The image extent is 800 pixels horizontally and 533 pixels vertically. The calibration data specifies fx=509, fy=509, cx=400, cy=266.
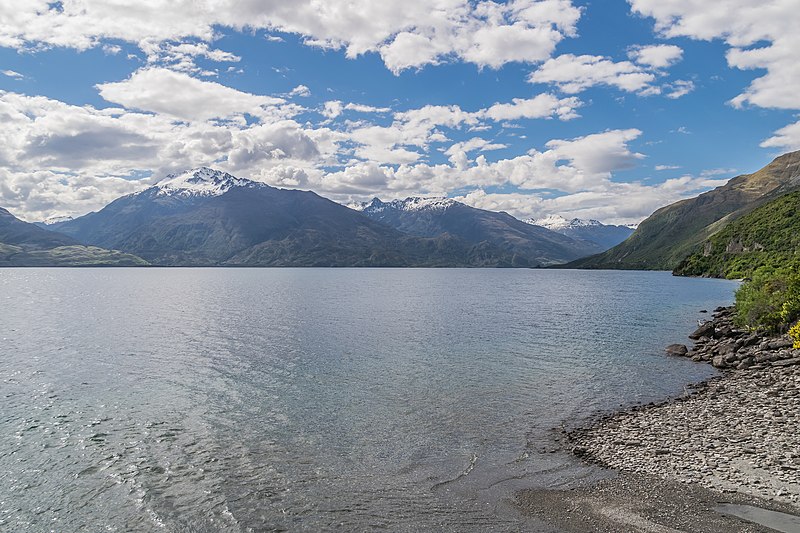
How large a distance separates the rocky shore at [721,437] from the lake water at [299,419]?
10.0ft

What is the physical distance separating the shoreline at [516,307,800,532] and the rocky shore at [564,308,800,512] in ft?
0.15

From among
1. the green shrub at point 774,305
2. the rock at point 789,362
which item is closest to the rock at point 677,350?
the green shrub at point 774,305

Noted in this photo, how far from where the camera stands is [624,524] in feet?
67.6

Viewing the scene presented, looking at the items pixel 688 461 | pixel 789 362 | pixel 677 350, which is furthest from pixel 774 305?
pixel 688 461

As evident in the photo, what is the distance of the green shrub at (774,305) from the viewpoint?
6025 cm

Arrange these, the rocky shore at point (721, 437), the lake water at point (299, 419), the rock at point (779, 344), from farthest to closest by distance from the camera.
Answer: the rock at point (779, 344), the lake water at point (299, 419), the rocky shore at point (721, 437)

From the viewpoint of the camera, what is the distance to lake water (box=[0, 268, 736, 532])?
929 inches

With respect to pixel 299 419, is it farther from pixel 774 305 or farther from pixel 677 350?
pixel 774 305

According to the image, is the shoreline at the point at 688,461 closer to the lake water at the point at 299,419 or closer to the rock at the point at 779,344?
the lake water at the point at 299,419

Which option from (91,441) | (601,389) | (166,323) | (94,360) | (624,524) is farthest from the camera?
(166,323)

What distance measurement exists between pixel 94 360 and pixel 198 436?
1310 inches

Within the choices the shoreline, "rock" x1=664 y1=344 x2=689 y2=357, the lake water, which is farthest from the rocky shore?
"rock" x1=664 y1=344 x2=689 y2=357

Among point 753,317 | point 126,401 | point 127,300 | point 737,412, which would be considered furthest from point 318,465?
point 127,300

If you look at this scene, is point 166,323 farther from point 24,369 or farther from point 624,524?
point 624,524
